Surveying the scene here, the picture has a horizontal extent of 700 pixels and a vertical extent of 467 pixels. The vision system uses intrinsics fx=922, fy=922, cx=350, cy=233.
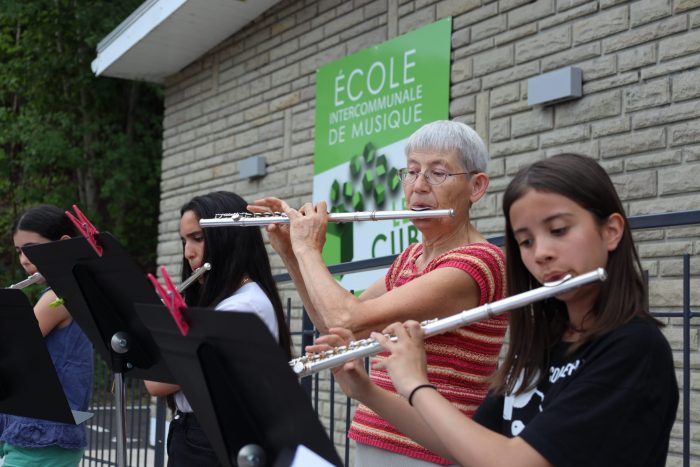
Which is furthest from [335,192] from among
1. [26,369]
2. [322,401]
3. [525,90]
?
[26,369]

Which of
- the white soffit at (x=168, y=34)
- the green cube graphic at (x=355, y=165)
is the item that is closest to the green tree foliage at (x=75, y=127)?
the white soffit at (x=168, y=34)

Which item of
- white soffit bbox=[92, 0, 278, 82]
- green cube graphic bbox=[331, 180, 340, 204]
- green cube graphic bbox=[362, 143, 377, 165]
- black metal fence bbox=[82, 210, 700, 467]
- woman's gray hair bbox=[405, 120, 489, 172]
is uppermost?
white soffit bbox=[92, 0, 278, 82]

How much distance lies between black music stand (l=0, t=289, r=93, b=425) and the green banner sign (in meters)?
2.70

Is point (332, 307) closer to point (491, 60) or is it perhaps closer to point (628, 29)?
point (628, 29)

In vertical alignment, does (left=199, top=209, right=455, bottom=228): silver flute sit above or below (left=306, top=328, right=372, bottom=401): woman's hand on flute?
above

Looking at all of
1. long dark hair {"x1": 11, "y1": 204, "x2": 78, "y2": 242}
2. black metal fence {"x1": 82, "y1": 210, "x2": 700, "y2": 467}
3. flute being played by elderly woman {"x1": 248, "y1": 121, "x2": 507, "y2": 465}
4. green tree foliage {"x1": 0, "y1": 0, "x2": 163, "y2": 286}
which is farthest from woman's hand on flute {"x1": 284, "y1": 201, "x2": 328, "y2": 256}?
green tree foliage {"x1": 0, "y1": 0, "x2": 163, "y2": 286}

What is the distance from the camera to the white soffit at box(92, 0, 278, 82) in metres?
7.57

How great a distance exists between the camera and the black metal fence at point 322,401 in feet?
8.95

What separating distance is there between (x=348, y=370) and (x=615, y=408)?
710mm

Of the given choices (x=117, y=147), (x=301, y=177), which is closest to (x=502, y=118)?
(x=301, y=177)

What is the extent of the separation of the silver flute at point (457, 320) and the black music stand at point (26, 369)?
110 centimetres

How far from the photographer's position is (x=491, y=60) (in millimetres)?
5172

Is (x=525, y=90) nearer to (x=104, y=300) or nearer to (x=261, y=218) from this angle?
(x=261, y=218)

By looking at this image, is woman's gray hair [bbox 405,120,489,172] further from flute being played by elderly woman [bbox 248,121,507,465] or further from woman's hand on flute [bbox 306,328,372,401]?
woman's hand on flute [bbox 306,328,372,401]
